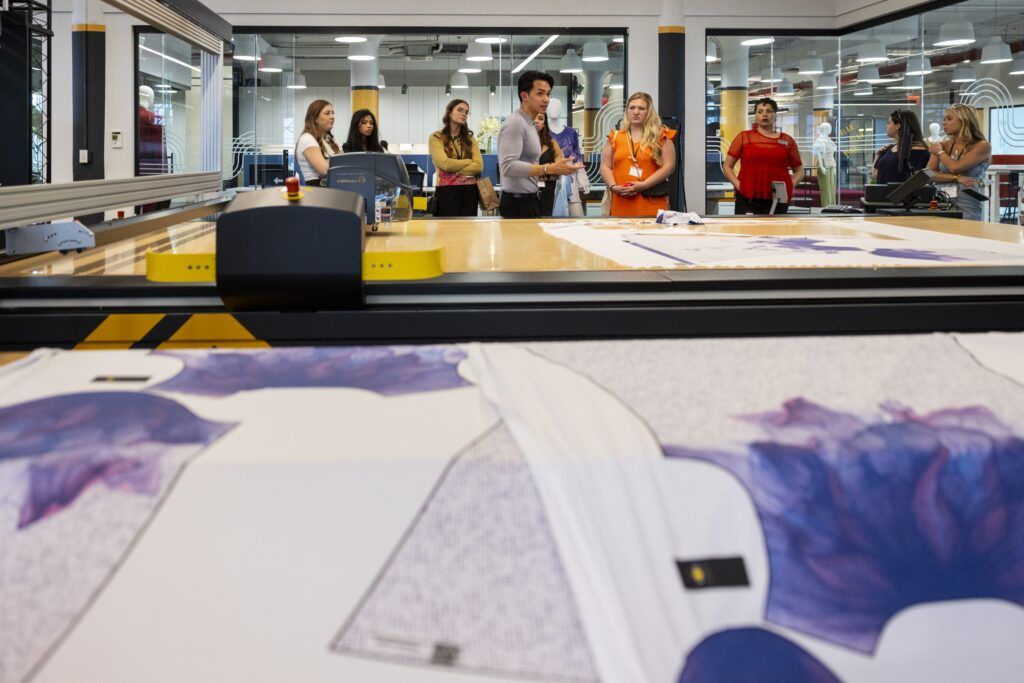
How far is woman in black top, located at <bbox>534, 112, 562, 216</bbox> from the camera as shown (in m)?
5.22

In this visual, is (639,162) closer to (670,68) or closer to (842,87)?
(670,68)

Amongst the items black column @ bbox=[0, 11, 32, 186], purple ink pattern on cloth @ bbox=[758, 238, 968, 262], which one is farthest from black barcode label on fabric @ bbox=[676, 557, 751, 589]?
black column @ bbox=[0, 11, 32, 186]

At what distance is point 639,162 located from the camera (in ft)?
14.5

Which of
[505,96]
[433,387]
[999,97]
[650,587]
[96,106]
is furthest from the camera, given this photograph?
[505,96]

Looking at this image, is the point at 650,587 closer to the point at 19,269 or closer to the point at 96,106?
the point at 19,269

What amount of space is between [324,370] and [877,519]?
455 mm

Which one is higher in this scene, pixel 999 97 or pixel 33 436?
pixel 999 97

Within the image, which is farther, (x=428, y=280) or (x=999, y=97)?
(x=999, y=97)

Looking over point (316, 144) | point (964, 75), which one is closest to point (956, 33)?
point (964, 75)

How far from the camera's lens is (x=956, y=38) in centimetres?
881

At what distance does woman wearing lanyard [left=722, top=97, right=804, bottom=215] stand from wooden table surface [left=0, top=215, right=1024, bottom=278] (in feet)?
10.4

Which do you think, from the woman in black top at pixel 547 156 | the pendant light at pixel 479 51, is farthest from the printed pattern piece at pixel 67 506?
the pendant light at pixel 479 51

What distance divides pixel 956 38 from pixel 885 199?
12.8ft

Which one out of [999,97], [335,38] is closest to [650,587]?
[999,97]
